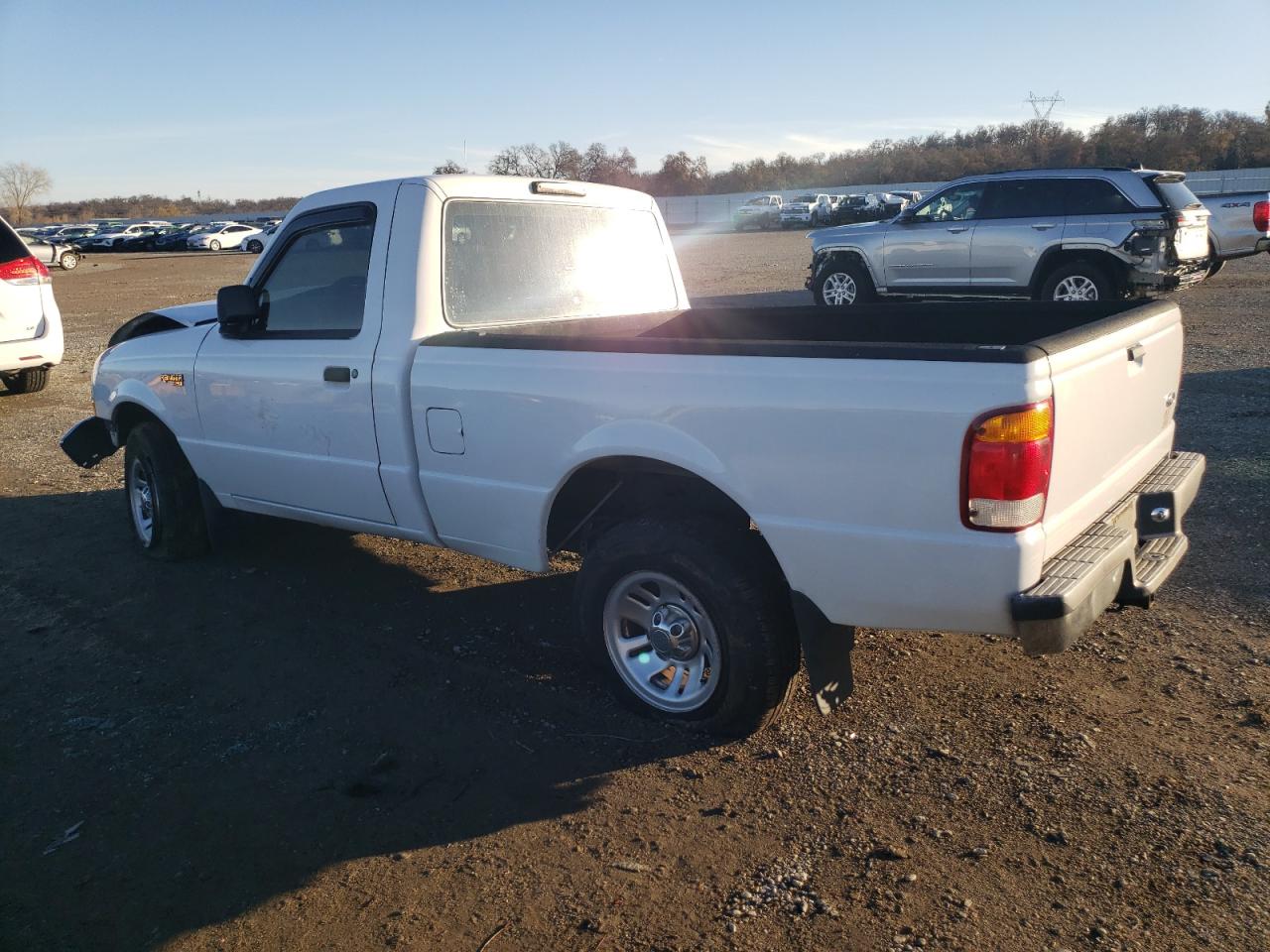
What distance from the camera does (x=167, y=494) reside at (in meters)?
5.75

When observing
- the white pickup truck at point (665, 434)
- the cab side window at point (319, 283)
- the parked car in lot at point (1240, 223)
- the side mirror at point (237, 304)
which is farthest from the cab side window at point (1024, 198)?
the side mirror at point (237, 304)

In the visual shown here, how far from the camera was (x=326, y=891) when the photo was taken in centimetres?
298

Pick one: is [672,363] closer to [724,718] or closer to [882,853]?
[724,718]

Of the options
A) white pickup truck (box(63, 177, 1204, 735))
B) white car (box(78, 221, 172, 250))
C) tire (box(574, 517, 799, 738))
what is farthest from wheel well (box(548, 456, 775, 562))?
white car (box(78, 221, 172, 250))

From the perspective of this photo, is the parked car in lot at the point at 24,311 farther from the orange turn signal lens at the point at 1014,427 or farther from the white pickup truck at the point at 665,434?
the orange turn signal lens at the point at 1014,427

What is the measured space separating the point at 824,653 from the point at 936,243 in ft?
38.9

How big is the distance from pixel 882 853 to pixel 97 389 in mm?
5318

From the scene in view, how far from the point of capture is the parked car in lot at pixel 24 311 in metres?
10.7

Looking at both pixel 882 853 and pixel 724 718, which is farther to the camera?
pixel 724 718

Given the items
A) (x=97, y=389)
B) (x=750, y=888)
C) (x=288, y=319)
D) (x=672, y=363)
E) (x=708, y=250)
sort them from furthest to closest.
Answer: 1. (x=708, y=250)
2. (x=97, y=389)
3. (x=288, y=319)
4. (x=672, y=363)
5. (x=750, y=888)

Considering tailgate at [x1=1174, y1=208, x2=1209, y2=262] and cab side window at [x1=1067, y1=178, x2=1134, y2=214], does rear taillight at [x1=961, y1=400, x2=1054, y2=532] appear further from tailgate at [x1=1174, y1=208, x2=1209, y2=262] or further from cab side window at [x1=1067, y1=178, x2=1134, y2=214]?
cab side window at [x1=1067, y1=178, x2=1134, y2=214]

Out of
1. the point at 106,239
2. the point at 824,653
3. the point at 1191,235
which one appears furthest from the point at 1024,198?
the point at 106,239

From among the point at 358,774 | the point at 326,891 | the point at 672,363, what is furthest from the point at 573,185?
the point at 326,891

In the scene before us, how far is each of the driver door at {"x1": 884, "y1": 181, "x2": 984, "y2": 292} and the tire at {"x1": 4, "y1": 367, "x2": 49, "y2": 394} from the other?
11.1 metres
